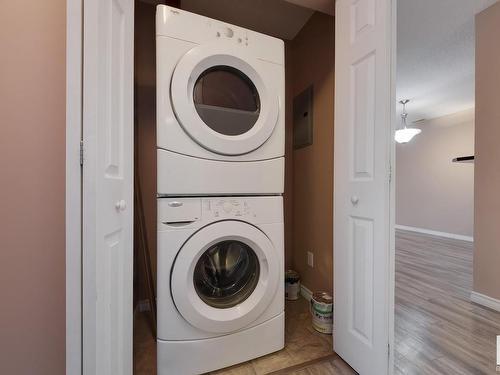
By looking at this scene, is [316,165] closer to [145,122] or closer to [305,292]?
[305,292]

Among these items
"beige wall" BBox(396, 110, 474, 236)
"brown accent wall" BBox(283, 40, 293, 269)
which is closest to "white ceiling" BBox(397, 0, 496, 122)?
"beige wall" BBox(396, 110, 474, 236)

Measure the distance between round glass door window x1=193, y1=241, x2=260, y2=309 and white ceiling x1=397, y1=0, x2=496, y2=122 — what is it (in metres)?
2.19

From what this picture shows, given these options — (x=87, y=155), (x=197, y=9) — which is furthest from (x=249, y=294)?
(x=197, y=9)

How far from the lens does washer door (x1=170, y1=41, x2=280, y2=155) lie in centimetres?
104

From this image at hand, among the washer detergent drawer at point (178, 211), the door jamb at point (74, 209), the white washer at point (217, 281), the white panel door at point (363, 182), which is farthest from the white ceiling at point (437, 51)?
the door jamb at point (74, 209)

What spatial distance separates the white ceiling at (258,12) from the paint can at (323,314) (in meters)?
2.14

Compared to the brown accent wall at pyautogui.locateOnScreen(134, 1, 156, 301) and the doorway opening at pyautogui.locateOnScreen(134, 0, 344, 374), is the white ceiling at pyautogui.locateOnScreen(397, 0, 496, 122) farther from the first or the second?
the brown accent wall at pyautogui.locateOnScreen(134, 1, 156, 301)

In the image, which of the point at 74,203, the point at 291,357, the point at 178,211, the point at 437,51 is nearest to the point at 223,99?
the point at 178,211

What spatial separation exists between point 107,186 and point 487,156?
2.58 m

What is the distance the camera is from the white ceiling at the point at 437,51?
1.82 metres

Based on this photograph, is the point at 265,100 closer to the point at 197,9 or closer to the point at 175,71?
the point at 175,71

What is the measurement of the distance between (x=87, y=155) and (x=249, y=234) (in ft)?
2.45

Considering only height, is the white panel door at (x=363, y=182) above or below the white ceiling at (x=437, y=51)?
below

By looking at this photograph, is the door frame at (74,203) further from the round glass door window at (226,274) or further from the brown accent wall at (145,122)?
the brown accent wall at (145,122)
